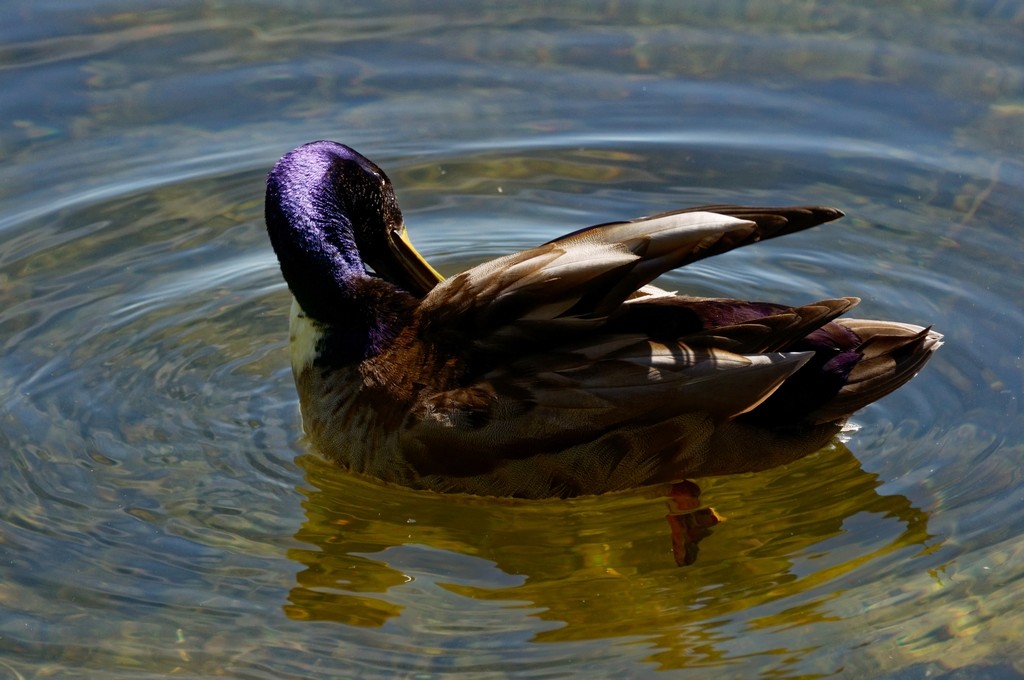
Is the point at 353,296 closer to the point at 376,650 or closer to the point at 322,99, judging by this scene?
the point at 376,650

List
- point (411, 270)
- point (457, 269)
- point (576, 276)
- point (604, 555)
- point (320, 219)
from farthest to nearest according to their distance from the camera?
point (457, 269) < point (411, 270) < point (320, 219) < point (604, 555) < point (576, 276)

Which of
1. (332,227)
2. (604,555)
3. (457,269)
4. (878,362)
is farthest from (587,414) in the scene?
(457,269)

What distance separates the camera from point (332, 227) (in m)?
6.61

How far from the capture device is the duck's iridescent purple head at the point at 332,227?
6527 mm

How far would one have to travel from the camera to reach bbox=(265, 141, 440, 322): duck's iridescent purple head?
6.53 metres

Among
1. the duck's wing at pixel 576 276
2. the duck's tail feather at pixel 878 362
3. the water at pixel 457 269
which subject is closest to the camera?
the water at pixel 457 269

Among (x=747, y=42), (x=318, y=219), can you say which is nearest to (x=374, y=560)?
(x=318, y=219)

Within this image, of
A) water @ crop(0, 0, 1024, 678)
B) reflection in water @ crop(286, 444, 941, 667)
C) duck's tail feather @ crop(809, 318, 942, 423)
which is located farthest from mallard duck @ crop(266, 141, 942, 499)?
water @ crop(0, 0, 1024, 678)

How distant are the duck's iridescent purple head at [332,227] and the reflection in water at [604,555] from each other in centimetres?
79

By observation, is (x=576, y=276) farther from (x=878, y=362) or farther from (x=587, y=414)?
(x=878, y=362)

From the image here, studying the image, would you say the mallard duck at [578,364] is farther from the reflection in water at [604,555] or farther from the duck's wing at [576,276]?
the reflection in water at [604,555]

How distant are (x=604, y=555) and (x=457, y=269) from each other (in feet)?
7.73

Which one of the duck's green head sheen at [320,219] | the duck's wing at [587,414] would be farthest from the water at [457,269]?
the duck's green head sheen at [320,219]

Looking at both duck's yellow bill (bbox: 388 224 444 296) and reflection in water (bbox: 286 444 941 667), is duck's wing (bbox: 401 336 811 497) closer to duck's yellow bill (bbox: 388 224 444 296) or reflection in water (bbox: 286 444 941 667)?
reflection in water (bbox: 286 444 941 667)
